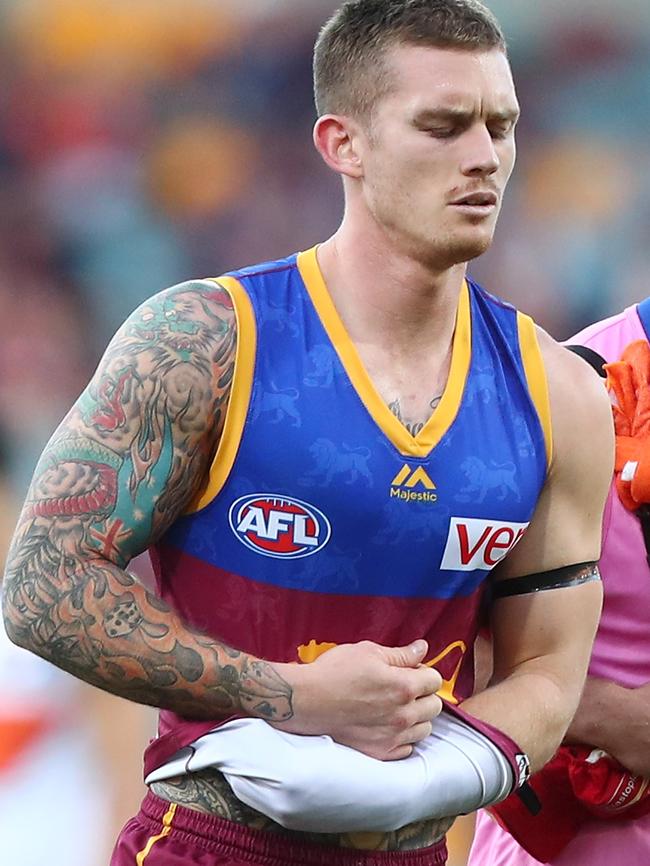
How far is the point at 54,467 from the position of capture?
2.10 meters

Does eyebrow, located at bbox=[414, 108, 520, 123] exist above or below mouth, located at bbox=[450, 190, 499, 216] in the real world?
above

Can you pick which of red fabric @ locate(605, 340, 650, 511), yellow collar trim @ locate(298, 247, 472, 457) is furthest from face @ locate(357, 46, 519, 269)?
red fabric @ locate(605, 340, 650, 511)

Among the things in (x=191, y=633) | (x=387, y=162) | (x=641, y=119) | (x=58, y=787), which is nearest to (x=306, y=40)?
(x=641, y=119)

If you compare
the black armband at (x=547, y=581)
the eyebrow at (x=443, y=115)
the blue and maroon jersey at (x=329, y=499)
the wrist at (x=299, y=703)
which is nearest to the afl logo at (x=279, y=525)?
the blue and maroon jersey at (x=329, y=499)

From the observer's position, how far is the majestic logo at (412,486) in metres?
2.23

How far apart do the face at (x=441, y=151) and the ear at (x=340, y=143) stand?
53 millimetres

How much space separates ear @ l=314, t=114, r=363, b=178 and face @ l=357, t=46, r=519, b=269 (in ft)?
0.17

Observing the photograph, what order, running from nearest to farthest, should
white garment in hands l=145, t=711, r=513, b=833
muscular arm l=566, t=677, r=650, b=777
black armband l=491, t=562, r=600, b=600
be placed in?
white garment in hands l=145, t=711, r=513, b=833 → black armband l=491, t=562, r=600, b=600 → muscular arm l=566, t=677, r=650, b=777

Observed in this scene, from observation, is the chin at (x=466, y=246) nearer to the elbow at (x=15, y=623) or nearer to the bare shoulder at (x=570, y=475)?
the bare shoulder at (x=570, y=475)

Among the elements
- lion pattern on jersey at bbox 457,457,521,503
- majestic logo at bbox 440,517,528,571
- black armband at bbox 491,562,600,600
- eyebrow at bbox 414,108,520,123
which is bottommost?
black armband at bbox 491,562,600,600

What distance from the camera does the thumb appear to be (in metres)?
2.14

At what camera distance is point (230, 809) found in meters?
2.16

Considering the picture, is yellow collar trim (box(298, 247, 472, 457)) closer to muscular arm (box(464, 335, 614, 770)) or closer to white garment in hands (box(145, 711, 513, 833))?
muscular arm (box(464, 335, 614, 770))

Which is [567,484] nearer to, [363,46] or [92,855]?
[363,46]
